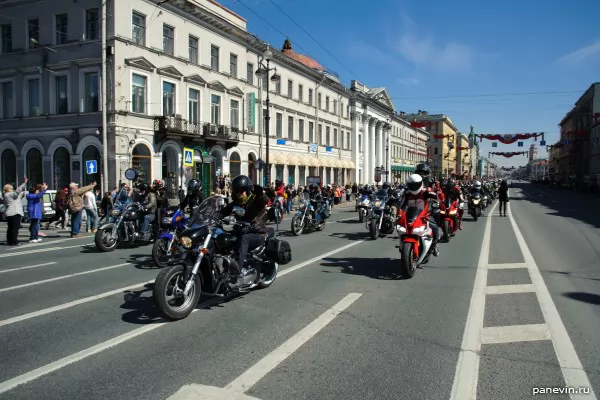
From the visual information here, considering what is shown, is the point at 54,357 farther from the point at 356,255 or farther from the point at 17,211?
the point at 17,211

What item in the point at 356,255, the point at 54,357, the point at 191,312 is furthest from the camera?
the point at 356,255

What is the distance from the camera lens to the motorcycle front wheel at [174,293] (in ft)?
17.4

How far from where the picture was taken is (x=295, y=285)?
24.7 ft

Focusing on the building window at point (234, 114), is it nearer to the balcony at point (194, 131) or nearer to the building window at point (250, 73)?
the balcony at point (194, 131)

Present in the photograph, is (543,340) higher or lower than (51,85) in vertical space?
lower

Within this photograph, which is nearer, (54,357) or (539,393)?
(539,393)

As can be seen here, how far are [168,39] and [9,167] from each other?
12.8 m

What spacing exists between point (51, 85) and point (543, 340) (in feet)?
98.4

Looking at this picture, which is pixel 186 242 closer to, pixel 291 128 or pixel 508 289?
pixel 508 289

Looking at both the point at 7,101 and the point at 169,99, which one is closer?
the point at 7,101

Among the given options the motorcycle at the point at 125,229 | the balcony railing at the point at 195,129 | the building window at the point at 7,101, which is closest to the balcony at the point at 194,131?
the balcony railing at the point at 195,129

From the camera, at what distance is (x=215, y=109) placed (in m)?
34.4

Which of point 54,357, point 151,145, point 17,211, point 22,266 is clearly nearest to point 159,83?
point 151,145

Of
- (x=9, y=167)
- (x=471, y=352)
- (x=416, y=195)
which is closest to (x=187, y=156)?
(x=9, y=167)
